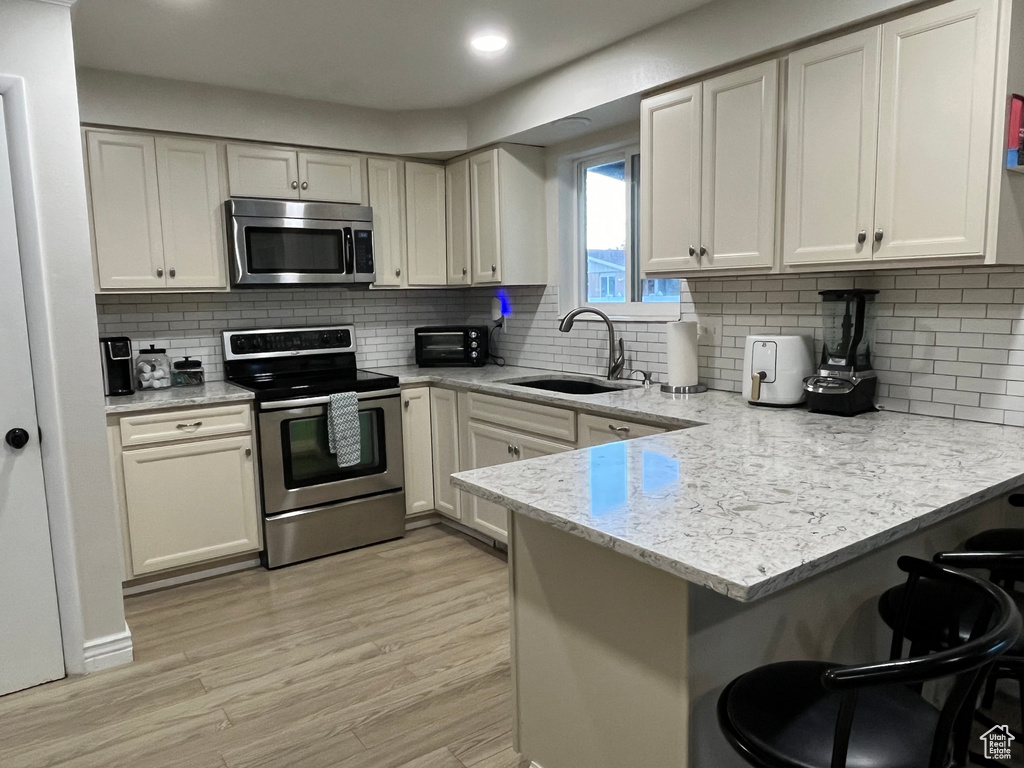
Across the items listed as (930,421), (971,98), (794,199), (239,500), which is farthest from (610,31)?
(239,500)

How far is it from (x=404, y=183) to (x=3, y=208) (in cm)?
226

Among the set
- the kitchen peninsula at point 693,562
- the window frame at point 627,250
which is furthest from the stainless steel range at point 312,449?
the kitchen peninsula at point 693,562

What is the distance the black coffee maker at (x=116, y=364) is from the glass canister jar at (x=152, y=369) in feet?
0.58

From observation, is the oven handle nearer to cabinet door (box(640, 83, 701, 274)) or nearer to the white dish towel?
the white dish towel

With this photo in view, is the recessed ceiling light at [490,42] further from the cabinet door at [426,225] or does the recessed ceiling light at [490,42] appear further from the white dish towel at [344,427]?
the white dish towel at [344,427]

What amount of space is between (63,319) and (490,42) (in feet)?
6.59

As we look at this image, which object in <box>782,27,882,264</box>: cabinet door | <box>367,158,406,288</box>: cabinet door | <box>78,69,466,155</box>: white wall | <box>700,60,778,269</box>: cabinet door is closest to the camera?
<box>782,27,882,264</box>: cabinet door

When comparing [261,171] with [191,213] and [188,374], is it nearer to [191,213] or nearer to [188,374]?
[191,213]

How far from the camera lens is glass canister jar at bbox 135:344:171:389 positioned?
11.8 feet

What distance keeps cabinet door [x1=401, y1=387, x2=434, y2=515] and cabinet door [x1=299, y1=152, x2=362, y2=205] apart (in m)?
1.17

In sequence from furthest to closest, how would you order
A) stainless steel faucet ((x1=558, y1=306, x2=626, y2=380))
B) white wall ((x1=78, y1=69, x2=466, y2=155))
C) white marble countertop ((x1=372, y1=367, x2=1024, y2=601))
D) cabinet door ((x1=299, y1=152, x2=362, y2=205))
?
cabinet door ((x1=299, y1=152, x2=362, y2=205)) < stainless steel faucet ((x1=558, y1=306, x2=626, y2=380)) < white wall ((x1=78, y1=69, x2=466, y2=155)) < white marble countertop ((x1=372, y1=367, x2=1024, y2=601))

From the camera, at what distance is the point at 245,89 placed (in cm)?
363

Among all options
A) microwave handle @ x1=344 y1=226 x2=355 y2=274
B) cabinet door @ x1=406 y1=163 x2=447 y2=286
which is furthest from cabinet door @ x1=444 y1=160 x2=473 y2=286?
microwave handle @ x1=344 y1=226 x2=355 y2=274

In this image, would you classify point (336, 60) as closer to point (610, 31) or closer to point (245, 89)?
point (245, 89)
